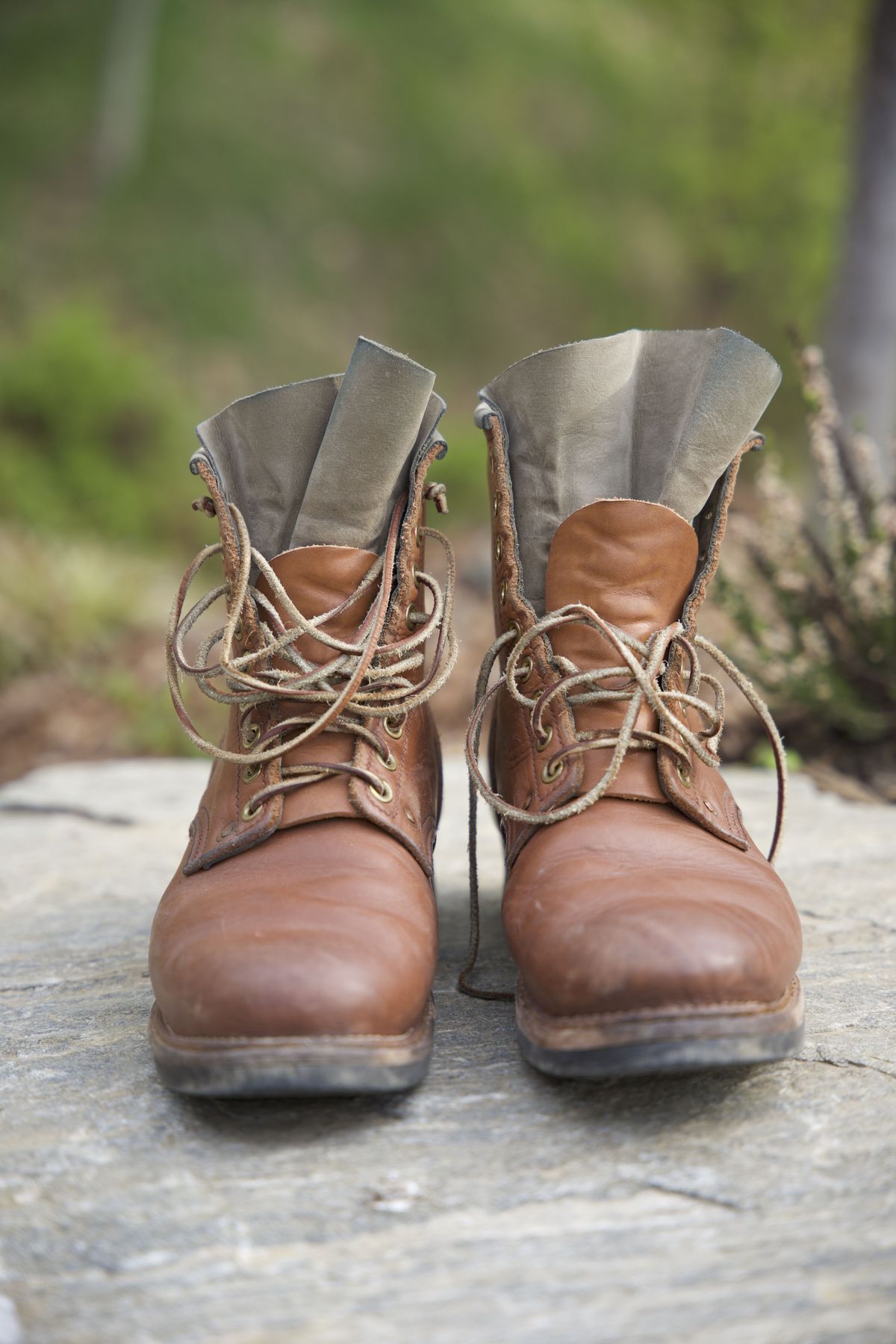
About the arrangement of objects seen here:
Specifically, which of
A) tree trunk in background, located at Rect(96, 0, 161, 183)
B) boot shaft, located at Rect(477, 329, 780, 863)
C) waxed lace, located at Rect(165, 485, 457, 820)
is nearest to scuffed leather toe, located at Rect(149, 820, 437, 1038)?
waxed lace, located at Rect(165, 485, 457, 820)

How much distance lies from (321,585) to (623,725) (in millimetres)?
448

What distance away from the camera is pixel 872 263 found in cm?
450

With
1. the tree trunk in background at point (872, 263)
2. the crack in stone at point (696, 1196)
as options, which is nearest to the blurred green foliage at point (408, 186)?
the tree trunk in background at point (872, 263)

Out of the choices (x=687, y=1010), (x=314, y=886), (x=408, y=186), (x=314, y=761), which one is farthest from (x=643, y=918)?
(x=408, y=186)

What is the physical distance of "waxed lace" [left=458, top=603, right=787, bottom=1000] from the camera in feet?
4.54

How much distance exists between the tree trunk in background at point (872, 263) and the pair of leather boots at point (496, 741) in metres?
3.07

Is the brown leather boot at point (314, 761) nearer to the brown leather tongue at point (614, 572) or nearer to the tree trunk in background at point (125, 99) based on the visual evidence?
the brown leather tongue at point (614, 572)

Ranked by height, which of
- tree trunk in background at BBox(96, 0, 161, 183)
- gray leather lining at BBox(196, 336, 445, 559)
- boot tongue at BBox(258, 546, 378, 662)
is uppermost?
tree trunk in background at BBox(96, 0, 161, 183)

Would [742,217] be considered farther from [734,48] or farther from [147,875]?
[147,875]

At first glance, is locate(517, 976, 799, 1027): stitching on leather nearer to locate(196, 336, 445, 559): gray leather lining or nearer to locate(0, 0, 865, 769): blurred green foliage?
locate(196, 336, 445, 559): gray leather lining

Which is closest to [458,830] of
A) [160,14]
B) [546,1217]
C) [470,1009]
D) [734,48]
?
[470,1009]

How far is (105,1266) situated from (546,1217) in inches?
15.6

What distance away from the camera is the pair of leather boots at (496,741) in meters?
1.09

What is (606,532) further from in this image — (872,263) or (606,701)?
(872,263)
